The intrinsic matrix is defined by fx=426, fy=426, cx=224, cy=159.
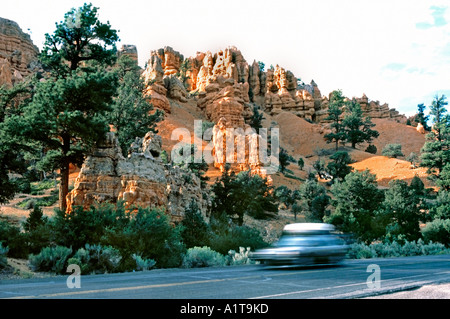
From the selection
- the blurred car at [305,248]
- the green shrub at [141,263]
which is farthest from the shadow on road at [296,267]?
the green shrub at [141,263]

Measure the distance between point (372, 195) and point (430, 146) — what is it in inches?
885

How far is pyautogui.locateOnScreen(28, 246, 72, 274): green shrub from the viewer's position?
500 inches

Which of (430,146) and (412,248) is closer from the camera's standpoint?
(412,248)

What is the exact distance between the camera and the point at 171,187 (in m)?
28.7

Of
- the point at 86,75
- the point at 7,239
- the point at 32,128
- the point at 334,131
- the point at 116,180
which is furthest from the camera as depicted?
the point at 334,131

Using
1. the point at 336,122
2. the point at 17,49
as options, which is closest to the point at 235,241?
the point at 336,122

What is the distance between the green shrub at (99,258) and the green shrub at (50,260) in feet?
1.16

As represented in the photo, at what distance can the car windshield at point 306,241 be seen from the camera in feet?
41.6

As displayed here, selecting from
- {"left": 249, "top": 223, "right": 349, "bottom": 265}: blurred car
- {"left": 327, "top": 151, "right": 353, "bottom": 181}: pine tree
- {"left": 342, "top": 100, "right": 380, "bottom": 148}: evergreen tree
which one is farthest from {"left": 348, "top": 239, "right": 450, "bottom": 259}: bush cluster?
{"left": 342, "top": 100, "right": 380, "bottom": 148}: evergreen tree

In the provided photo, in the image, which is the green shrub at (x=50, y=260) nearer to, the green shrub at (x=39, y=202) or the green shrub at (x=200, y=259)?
the green shrub at (x=200, y=259)

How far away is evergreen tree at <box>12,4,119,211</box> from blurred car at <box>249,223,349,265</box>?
13.4m

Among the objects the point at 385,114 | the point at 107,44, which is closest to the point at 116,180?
the point at 107,44

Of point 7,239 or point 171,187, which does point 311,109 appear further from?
point 7,239

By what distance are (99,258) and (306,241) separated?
6.39 meters
